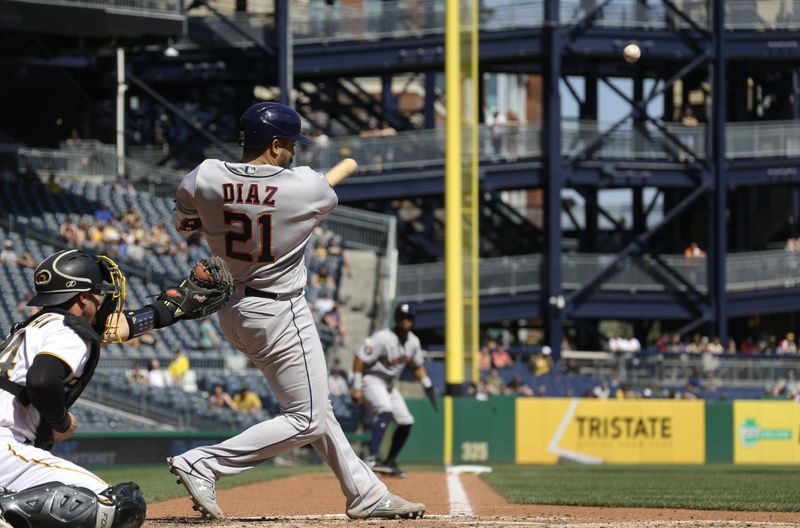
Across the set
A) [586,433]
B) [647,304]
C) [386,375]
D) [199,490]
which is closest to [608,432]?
[586,433]

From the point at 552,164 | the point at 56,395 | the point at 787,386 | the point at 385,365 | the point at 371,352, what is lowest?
the point at 787,386

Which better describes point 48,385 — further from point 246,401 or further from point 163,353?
point 163,353

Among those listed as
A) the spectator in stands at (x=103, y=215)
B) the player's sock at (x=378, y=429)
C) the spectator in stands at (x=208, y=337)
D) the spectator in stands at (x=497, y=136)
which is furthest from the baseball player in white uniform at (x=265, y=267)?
the spectator in stands at (x=497, y=136)

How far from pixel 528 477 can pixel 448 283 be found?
625 cm

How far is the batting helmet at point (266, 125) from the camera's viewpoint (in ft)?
21.8

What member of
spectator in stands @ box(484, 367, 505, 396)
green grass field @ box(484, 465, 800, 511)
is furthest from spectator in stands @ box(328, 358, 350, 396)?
green grass field @ box(484, 465, 800, 511)

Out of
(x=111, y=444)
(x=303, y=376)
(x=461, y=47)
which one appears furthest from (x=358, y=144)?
(x=303, y=376)

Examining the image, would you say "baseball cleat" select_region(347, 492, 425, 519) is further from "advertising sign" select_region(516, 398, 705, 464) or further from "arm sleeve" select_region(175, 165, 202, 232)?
"advertising sign" select_region(516, 398, 705, 464)

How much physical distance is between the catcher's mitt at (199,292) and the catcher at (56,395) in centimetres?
37

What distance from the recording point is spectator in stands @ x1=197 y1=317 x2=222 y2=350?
2264cm

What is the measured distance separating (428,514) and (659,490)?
14.1 feet

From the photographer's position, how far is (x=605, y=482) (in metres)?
13.4

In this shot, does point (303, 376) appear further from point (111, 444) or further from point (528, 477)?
point (111, 444)

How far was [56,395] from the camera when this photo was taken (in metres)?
5.38
